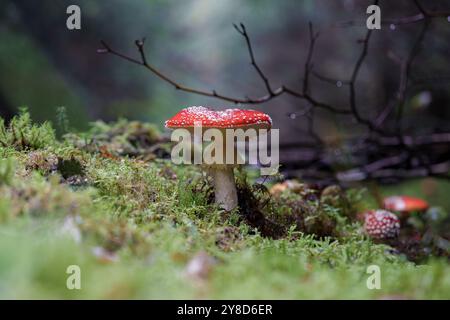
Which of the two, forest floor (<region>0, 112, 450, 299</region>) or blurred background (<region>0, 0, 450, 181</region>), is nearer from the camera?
forest floor (<region>0, 112, 450, 299</region>)

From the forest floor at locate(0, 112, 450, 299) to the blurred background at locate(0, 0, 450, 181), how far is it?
5.02 ft

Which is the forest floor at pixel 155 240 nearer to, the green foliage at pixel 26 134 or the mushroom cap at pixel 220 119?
the green foliage at pixel 26 134

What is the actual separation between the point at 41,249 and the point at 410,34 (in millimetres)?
5517

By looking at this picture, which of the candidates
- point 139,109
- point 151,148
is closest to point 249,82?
point 139,109

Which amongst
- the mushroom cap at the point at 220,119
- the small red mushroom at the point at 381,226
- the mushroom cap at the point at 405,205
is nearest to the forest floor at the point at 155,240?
the small red mushroom at the point at 381,226

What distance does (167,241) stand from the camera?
1315mm

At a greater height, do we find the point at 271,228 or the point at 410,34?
the point at 410,34

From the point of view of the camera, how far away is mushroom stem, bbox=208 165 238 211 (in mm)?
1848

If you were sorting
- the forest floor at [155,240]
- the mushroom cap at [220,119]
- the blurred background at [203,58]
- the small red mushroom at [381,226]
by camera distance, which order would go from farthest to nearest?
the blurred background at [203,58] < the small red mushroom at [381,226] < the mushroom cap at [220,119] < the forest floor at [155,240]

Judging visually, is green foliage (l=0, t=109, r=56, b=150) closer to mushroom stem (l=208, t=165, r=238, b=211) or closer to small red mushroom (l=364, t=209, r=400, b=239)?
mushroom stem (l=208, t=165, r=238, b=211)

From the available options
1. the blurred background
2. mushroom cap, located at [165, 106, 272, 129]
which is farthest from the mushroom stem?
the blurred background

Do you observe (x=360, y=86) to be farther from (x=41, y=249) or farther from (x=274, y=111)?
(x=41, y=249)

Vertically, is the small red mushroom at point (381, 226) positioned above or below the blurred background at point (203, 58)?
below

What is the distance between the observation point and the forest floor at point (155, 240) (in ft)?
3.23
